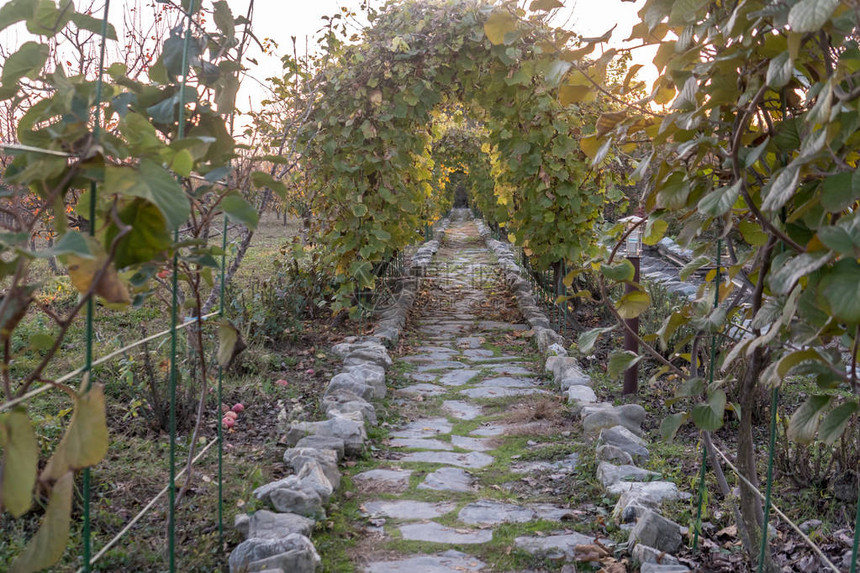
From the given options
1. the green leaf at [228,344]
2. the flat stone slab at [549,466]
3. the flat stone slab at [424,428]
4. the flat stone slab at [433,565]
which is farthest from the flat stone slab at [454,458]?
→ the green leaf at [228,344]

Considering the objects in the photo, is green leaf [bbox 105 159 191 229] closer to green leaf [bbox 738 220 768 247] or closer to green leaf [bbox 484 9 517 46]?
green leaf [bbox 484 9 517 46]

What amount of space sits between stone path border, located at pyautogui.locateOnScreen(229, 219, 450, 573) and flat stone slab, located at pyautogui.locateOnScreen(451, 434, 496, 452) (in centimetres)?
12

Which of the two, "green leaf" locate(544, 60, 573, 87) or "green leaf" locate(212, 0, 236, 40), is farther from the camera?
"green leaf" locate(212, 0, 236, 40)

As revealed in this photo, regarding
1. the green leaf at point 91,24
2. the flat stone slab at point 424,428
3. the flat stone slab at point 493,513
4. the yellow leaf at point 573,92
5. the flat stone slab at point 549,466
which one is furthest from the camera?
the flat stone slab at point 424,428

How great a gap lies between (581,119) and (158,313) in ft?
13.0

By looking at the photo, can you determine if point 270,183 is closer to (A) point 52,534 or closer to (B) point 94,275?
(B) point 94,275

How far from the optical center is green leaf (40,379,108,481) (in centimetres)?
120

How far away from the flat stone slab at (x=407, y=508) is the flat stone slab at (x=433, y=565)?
349 mm

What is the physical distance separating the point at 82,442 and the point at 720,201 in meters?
1.30

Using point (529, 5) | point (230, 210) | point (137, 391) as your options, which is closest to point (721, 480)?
point (529, 5)

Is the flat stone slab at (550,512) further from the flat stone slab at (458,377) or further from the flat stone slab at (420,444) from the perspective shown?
the flat stone slab at (458,377)

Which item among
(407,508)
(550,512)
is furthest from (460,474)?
(550,512)

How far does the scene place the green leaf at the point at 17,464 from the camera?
1.10m

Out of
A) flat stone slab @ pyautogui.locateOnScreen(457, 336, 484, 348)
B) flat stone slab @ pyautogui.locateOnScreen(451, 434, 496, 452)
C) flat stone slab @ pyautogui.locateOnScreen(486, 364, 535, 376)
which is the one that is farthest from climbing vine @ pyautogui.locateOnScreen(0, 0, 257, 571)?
flat stone slab @ pyautogui.locateOnScreen(457, 336, 484, 348)
